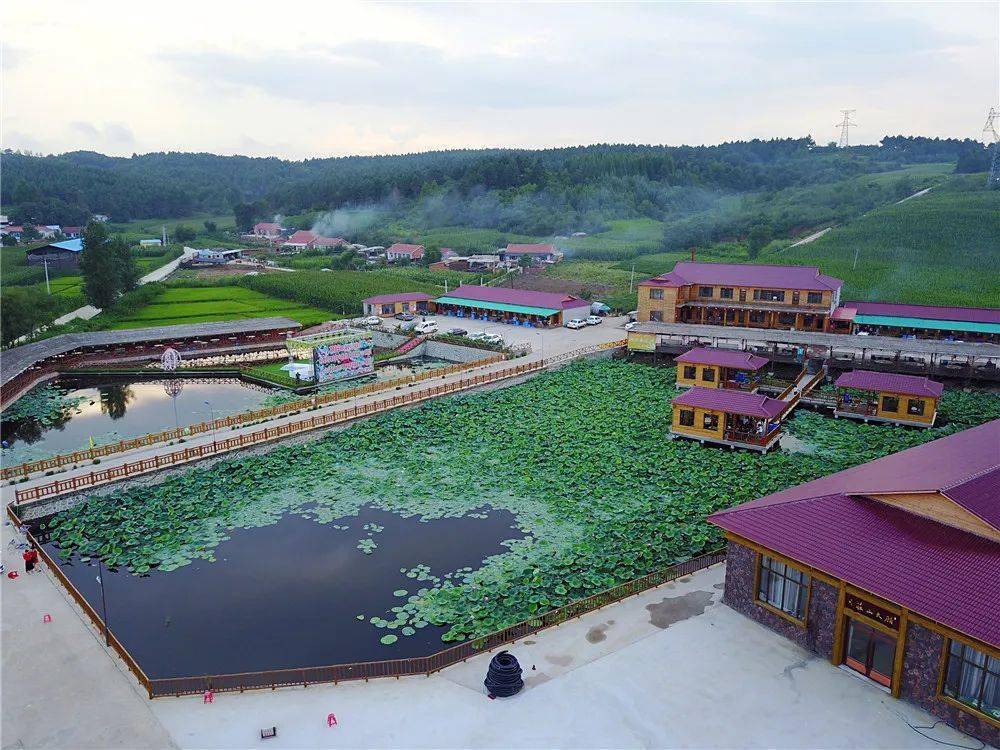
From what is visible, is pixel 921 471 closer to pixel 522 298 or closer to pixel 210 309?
pixel 522 298

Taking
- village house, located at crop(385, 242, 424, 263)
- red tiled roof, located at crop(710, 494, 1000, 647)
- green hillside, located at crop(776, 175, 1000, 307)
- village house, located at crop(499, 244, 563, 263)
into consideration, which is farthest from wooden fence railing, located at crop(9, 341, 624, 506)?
village house, located at crop(385, 242, 424, 263)

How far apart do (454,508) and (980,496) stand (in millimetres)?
16456

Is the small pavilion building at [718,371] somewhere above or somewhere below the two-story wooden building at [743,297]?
below

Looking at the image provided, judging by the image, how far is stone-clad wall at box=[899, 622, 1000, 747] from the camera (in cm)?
1382

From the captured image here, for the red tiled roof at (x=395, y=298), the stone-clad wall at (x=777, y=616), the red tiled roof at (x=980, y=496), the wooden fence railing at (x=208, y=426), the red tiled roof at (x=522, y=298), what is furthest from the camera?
the red tiled roof at (x=395, y=298)

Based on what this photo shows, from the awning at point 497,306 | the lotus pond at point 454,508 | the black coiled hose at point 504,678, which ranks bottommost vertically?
the lotus pond at point 454,508

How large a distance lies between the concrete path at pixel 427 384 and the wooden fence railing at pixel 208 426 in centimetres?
32

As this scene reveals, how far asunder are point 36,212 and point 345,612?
454ft

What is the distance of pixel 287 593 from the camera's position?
2152 centimetres

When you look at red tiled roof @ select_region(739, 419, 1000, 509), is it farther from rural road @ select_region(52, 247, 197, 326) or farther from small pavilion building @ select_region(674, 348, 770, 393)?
rural road @ select_region(52, 247, 197, 326)

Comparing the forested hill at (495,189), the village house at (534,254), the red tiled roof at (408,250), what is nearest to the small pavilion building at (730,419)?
the village house at (534,254)

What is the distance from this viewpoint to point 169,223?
152500 mm

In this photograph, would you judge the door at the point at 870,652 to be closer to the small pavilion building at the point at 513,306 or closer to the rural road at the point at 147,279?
the small pavilion building at the point at 513,306

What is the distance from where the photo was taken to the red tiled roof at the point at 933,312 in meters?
47.3
